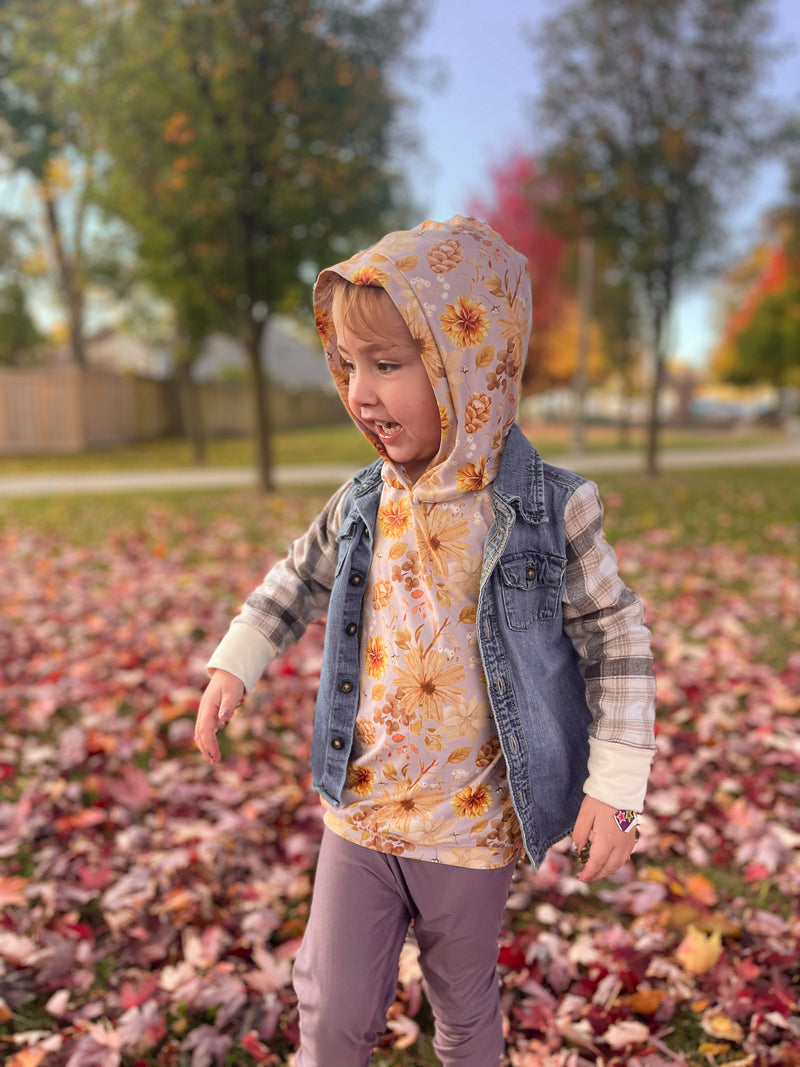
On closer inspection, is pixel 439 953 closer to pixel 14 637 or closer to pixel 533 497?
pixel 533 497

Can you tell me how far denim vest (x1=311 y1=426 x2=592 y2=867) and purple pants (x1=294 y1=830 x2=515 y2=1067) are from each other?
0.15m

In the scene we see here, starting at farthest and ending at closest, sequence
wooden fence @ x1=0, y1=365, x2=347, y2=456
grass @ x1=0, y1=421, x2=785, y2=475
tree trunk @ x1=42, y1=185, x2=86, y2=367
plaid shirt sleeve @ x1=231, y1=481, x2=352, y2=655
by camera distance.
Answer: tree trunk @ x1=42, y1=185, x2=86, y2=367, wooden fence @ x1=0, y1=365, x2=347, y2=456, grass @ x1=0, y1=421, x2=785, y2=475, plaid shirt sleeve @ x1=231, y1=481, x2=352, y2=655

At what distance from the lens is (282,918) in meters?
2.75

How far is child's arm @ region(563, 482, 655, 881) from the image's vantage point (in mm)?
1584

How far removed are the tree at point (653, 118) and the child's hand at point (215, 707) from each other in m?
13.7

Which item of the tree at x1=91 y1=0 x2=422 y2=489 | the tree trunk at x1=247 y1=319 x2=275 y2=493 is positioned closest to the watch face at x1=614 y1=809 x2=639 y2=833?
the tree at x1=91 y1=0 x2=422 y2=489

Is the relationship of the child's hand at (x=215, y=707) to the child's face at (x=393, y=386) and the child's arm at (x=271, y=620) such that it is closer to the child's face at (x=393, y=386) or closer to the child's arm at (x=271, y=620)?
the child's arm at (x=271, y=620)

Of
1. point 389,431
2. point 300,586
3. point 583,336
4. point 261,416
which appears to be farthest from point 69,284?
point 389,431

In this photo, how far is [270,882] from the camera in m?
2.92

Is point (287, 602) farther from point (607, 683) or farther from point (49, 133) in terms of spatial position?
point (49, 133)

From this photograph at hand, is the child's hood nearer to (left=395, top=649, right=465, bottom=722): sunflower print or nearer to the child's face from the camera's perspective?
the child's face

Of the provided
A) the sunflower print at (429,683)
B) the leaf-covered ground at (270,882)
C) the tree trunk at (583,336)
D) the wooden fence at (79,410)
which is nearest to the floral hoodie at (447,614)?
the sunflower print at (429,683)

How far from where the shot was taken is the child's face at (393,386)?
1577 mm

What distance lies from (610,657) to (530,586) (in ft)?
0.73
